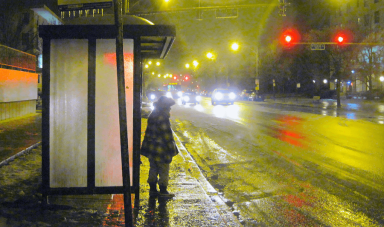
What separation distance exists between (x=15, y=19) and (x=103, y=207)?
45913 millimetres

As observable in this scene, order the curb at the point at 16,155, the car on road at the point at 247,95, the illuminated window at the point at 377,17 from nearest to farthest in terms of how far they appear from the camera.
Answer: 1. the curb at the point at 16,155
2. the illuminated window at the point at 377,17
3. the car on road at the point at 247,95

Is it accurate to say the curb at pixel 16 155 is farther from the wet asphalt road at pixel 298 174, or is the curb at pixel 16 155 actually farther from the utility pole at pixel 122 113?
the utility pole at pixel 122 113

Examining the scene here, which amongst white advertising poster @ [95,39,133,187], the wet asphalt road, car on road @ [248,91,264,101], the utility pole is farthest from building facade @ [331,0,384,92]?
the utility pole

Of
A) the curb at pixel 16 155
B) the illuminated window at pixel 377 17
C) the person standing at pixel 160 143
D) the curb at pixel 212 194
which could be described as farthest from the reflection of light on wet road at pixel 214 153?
the illuminated window at pixel 377 17

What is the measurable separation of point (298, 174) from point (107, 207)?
437 cm

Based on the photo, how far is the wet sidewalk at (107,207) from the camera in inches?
185

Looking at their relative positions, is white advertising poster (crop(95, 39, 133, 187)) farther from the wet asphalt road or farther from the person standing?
the wet asphalt road

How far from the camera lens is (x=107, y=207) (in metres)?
5.32

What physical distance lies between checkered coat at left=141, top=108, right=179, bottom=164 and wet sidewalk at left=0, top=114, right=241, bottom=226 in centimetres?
74

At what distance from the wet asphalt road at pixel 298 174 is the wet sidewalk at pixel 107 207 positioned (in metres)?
0.45

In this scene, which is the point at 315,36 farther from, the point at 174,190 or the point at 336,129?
the point at 174,190

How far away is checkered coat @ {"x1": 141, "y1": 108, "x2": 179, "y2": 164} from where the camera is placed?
229 inches

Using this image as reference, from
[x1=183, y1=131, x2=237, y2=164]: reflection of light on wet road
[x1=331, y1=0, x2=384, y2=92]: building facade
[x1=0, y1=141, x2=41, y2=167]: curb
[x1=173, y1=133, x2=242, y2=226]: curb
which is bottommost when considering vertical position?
[x1=173, y1=133, x2=242, y2=226]: curb

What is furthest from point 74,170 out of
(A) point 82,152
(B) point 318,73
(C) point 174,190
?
(B) point 318,73
